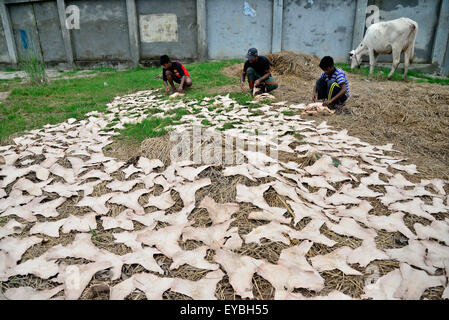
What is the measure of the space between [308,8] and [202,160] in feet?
28.6

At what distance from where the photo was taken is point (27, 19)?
33.8 ft

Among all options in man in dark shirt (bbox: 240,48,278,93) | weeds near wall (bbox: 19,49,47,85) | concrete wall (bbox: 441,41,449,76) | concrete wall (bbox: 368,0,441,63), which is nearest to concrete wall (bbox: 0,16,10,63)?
weeds near wall (bbox: 19,49,47,85)

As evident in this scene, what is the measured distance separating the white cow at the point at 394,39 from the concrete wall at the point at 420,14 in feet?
8.51

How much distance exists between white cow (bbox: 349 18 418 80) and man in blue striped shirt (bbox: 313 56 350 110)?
3635 millimetres

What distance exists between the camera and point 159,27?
939cm

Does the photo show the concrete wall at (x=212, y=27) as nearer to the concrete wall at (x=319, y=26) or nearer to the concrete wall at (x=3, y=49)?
the concrete wall at (x=319, y=26)

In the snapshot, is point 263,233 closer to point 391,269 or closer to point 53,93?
point 391,269

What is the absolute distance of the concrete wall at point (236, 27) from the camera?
29.3 ft

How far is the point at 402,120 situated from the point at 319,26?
6763 mm

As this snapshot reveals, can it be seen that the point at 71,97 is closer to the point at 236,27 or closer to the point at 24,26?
the point at 236,27

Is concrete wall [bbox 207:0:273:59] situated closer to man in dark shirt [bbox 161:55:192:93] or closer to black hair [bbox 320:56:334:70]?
man in dark shirt [bbox 161:55:192:93]

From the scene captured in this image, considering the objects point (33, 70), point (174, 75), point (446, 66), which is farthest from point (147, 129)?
Result: point (446, 66)

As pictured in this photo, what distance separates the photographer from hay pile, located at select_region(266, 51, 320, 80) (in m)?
6.09

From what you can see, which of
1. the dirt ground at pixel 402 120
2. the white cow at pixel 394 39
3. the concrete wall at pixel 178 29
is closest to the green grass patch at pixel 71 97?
the dirt ground at pixel 402 120
